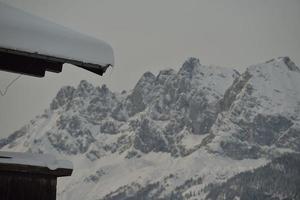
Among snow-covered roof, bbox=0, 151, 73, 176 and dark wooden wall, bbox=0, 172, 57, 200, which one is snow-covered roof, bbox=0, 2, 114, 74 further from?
dark wooden wall, bbox=0, 172, 57, 200

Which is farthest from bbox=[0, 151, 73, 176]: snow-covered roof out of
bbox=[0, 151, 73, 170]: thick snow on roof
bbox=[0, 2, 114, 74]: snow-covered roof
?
bbox=[0, 2, 114, 74]: snow-covered roof

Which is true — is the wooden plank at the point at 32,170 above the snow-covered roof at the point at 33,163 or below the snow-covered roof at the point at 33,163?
below

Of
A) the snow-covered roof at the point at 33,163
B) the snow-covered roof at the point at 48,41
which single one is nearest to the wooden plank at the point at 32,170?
the snow-covered roof at the point at 33,163

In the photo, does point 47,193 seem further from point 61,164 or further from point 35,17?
point 35,17

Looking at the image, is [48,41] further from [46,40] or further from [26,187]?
[26,187]

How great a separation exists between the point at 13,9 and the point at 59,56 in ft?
1.77

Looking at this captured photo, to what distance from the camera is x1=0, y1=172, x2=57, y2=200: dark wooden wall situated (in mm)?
5887

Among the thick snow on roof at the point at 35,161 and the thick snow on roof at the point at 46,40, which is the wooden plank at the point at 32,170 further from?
the thick snow on roof at the point at 46,40

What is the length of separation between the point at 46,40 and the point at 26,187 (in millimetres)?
1460

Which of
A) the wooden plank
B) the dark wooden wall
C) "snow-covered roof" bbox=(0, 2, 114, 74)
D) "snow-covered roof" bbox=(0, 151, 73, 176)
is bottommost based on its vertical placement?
the dark wooden wall

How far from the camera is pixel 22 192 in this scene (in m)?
5.94

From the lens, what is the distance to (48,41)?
17.4ft

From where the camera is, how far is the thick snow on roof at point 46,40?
17.0 ft

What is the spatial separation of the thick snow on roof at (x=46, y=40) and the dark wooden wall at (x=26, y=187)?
49.8 inches
